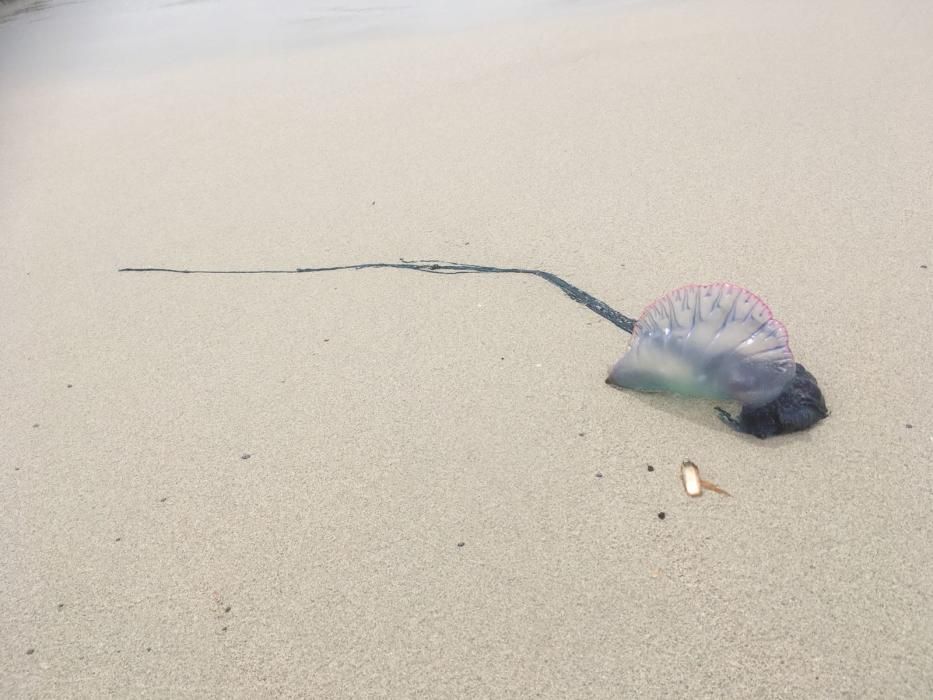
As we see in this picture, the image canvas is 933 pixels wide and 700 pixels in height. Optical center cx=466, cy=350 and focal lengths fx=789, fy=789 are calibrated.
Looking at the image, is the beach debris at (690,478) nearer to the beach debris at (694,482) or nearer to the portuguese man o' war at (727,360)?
the beach debris at (694,482)

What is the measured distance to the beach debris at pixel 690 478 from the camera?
4.01 feet

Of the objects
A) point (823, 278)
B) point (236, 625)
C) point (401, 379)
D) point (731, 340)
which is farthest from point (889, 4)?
point (236, 625)

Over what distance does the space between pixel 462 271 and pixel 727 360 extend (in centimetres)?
73

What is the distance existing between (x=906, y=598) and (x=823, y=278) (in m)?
0.82

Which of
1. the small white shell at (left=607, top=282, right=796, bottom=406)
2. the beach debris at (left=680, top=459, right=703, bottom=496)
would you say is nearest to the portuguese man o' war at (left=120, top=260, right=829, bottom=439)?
the small white shell at (left=607, top=282, right=796, bottom=406)

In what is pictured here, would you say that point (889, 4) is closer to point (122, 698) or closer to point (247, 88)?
point (247, 88)

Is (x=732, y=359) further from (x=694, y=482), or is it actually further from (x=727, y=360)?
(x=694, y=482)

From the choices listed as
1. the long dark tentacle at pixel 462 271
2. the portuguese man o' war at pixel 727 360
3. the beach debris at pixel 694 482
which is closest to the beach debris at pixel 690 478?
the beach debris at pixel 694 482

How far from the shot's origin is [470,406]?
145cm

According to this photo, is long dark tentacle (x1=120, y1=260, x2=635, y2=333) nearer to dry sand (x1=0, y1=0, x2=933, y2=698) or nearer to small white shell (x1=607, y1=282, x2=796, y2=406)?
dry sand (x1=0, y1=0, x2=933, y2=698)

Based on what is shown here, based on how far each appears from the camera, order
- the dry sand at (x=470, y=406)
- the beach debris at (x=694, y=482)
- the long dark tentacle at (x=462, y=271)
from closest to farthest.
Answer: the dry sand at (x=470, y=406) → the beach debris at (x=694, y=482) → the long dark tentacle at (x=462, y=271)

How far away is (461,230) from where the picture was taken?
202 cm

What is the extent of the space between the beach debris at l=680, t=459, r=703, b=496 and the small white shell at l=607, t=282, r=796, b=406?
0.53 ft

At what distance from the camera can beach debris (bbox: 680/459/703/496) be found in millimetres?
1223
